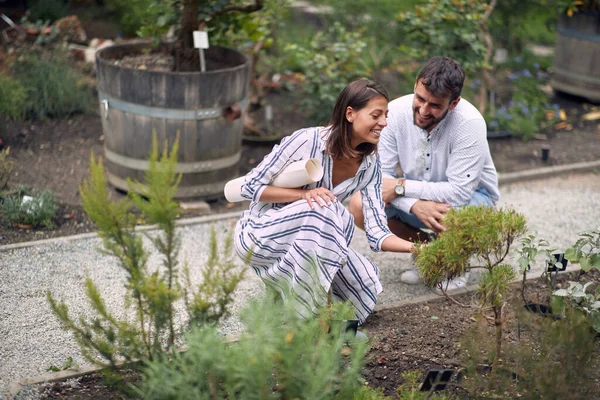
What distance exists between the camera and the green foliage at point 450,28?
5.97 meters

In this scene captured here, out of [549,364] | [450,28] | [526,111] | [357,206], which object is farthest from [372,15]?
[549,364]

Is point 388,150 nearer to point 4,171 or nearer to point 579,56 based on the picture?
point 4,171

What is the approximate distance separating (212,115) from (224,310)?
256 centimetres

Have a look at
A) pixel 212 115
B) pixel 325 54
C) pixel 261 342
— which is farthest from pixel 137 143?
pixel 261 342

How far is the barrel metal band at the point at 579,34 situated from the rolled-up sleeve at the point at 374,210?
501cm

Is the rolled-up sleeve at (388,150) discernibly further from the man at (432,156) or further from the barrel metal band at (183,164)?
the barrel metal band at (183,164)

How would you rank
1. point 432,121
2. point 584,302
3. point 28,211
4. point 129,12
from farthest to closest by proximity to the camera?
point 129,12 < point 28,211 < point 432,121 < point 584,302

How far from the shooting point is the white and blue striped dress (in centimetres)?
313

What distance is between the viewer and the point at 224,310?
2.38 metres

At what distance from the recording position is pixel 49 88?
20.2ft

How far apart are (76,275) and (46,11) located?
4952mm

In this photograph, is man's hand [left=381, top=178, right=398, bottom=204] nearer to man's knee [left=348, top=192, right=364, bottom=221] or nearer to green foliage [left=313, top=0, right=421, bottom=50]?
man's knee [left=348, top=192, right=364, bottom=221]

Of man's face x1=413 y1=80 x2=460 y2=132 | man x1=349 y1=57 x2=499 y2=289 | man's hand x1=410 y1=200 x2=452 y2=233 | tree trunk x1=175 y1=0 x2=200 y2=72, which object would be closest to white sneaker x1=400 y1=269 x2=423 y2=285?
man x1=349 y1=57 x2=499 y2=289

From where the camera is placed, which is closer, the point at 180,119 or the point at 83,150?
the point at 180,119
